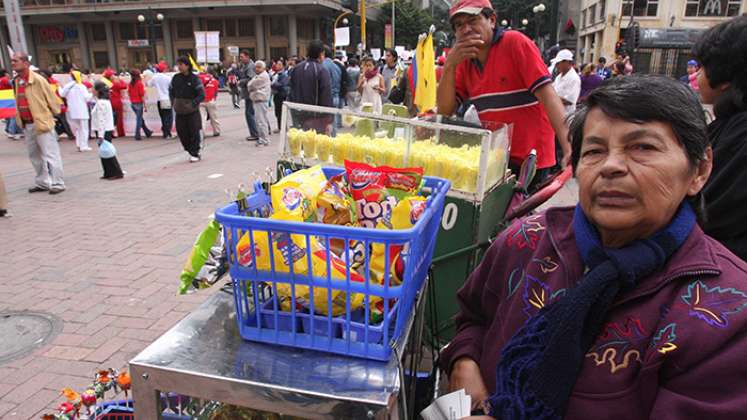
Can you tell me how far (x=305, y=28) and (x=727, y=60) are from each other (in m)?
49.4

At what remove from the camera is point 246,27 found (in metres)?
45.3

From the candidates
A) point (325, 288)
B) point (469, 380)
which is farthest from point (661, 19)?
point (325, 288)

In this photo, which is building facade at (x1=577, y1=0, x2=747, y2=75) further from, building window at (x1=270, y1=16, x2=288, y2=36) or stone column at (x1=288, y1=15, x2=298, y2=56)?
building window at (x1=270, y1=16, x2=288, y2=36)

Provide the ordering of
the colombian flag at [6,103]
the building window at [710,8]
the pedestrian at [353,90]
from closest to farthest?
the colombian flag at [6,103], the pedestrian at [353,90], the building window at [710,8]

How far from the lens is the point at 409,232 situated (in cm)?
123

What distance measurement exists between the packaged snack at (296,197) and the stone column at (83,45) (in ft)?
176

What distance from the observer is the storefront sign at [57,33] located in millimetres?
47938

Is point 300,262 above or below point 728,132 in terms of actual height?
below

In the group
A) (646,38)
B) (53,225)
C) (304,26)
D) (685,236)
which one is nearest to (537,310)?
(685,236)

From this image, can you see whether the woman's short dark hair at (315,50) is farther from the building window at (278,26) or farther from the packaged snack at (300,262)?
the building window at (278,26)

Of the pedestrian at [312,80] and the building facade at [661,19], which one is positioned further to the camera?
the building facade at [661,19]

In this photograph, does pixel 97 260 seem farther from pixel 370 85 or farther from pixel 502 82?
Result: pixel 370 85

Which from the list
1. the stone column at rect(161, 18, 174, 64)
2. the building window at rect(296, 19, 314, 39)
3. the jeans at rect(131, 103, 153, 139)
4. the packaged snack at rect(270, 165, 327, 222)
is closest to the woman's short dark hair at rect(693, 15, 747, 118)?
the packaged snack at rect(270, 165, 327, 222)

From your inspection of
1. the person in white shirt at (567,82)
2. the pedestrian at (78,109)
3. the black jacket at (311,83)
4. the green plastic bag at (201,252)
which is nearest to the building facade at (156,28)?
the pedestrian at (78,109)
